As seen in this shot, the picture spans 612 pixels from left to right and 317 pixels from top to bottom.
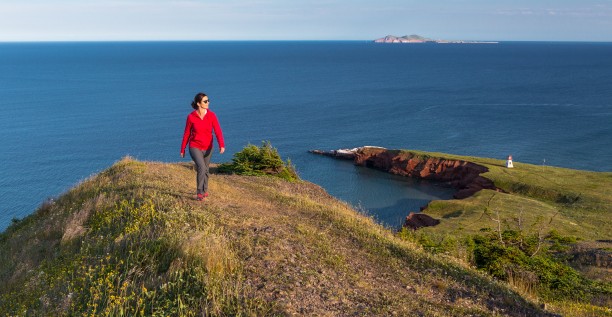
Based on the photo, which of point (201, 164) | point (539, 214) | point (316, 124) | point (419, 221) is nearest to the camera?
point (201, 164)

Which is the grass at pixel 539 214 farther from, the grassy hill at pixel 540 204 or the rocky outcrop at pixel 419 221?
the rocky outcrop at pixel 419 221

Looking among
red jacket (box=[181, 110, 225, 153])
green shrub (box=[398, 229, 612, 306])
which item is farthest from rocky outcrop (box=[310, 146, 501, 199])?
red jacket (box=[181, 110, 225, 153])

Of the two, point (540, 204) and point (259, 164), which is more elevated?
point (259, 164)

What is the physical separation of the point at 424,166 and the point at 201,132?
53980 millimetres

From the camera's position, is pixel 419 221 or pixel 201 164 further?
pixel 419 221

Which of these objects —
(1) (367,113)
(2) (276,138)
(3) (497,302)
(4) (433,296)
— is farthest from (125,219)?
(1) (367,113)

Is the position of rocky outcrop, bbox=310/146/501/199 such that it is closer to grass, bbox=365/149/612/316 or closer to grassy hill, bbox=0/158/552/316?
grass, bbox=365/149/612/316

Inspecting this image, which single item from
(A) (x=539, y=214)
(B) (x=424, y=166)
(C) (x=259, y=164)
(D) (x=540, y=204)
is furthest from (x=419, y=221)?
(B) (x=424, y=166)

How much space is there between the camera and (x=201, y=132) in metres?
13.8

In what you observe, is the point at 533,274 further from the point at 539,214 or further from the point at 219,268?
the point at 539,214

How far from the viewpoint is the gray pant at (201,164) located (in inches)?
547

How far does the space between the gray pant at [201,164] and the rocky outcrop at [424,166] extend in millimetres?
42581

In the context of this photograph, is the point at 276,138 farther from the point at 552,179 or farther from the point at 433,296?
the point at 433,296

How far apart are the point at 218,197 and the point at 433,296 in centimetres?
823
